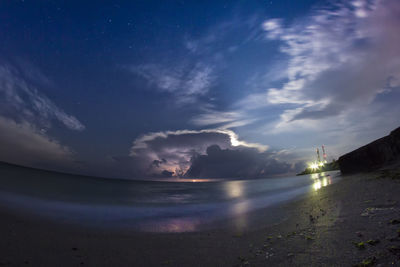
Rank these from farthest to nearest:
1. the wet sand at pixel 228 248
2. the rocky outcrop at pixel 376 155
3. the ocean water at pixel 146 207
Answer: the rocky outcrop at pixel 376 155 < the ocean water at pixel 146 207 < the wet sand at pixel 228 248

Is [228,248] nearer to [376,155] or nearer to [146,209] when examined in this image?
[146,209]

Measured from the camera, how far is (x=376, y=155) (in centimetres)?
2272

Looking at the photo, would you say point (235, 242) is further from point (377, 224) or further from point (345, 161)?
point (345, 161)

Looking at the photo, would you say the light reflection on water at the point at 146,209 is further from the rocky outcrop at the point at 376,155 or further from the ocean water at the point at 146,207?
the rocky outcrop at the point at 376,155

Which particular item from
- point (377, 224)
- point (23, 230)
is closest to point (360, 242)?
point (377, 224)

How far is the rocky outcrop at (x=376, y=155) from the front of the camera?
64.2ft

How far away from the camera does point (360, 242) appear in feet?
11.8

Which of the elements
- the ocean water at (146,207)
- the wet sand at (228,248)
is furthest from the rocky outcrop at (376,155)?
the wet sand at (228,248)

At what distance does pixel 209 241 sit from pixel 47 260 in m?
4.95

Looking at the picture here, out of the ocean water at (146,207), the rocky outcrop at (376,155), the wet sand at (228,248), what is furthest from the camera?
the rocky outcrop at (376,155)

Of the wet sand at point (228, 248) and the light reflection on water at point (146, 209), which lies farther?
the light reflection on water at point (146, 209)

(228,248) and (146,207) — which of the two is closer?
(228,248)

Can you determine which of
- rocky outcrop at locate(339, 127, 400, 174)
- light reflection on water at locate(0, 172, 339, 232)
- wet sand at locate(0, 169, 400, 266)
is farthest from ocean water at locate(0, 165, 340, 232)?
rocky outcrop at locate(339, 127, 400, 174)

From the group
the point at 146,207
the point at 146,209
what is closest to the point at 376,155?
the point at 146,209
